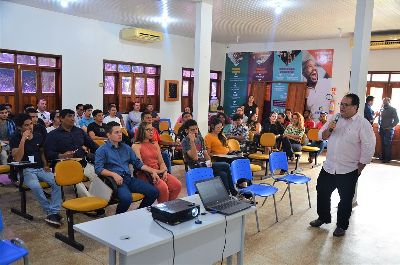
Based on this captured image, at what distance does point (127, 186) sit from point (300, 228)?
2.28 metres

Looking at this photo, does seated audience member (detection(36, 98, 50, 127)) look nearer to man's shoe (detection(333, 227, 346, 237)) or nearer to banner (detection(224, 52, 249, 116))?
man's shoe (detection(333, 227, 346, 237))

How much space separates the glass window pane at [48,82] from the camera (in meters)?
9.39

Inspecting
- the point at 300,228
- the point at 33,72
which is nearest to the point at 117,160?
the point at 300,228

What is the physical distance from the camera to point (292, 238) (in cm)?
441

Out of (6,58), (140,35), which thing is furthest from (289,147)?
(6,58)

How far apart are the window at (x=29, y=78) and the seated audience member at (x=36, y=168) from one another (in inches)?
176

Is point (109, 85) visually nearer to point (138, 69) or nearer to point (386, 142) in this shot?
point (138, 69)

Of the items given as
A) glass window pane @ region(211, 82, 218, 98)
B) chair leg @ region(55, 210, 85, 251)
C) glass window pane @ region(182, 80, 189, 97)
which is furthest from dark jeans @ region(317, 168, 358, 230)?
glass window pane @ region(211, 82, 218, 98)

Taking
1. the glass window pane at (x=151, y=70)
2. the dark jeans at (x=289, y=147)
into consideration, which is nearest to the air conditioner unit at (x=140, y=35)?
the glass window pane at (x=151, y=70)

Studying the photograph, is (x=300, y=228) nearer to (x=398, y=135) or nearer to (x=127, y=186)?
(x=127, y=186)

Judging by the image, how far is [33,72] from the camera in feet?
30.2

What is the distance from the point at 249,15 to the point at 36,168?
626 cm

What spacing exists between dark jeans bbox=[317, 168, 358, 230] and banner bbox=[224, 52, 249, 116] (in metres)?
9.60

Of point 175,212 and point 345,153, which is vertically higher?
point 345,153
